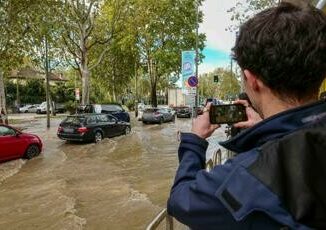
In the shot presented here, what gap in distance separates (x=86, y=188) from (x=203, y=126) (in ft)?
35.3

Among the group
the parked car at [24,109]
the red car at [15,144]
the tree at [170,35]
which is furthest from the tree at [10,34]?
the parked car at [24,109]

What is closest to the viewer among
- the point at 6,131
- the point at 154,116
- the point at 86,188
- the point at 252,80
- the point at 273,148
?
the point at 273,148

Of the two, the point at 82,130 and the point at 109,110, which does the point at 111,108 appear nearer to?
the point at 109,110

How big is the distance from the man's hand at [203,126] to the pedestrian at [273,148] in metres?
0.10

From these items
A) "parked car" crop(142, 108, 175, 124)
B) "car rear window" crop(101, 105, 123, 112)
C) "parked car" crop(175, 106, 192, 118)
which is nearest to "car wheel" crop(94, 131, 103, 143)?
"car rear window" crop(101, 105, 123, 112)

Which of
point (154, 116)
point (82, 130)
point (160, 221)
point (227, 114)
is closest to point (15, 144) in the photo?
point (82, 130)

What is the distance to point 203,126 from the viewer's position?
6.62 feet

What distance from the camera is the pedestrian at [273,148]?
51.4 inches

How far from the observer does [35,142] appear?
730 inches

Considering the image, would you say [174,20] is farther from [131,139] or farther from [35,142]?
[35,142]

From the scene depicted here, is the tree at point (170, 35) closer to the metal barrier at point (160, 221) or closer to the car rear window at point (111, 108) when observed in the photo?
the car rear window at point (111, 108)

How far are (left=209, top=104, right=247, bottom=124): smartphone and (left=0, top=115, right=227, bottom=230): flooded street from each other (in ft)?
22.6

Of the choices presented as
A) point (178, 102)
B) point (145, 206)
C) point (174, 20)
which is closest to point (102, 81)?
point (178, 102)

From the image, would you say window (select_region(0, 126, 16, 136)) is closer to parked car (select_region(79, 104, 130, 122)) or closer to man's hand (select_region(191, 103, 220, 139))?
parked car (select_region(79, 104, 130, 122))
